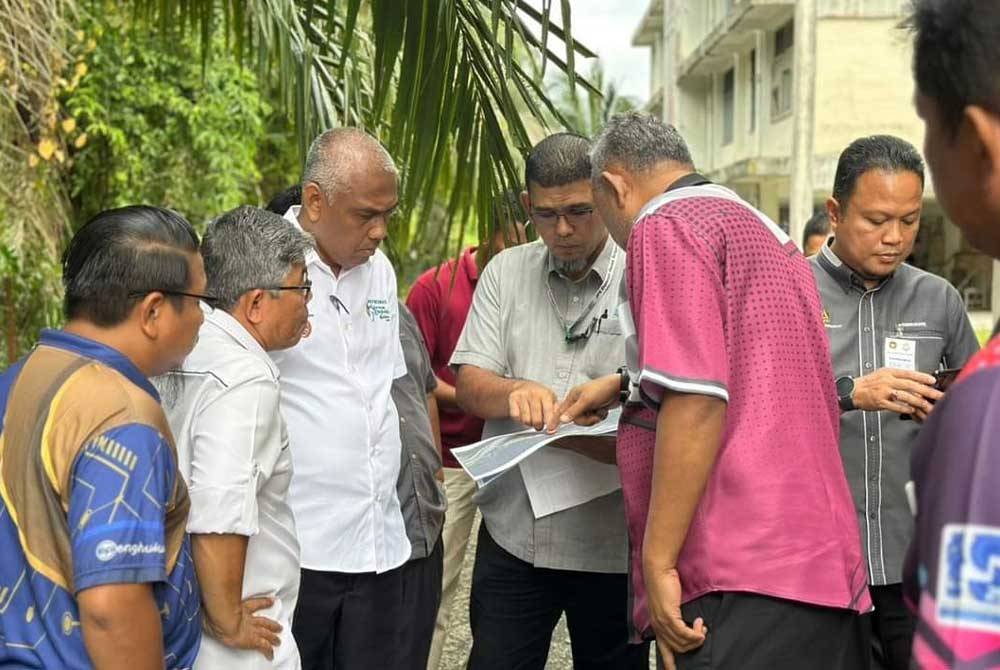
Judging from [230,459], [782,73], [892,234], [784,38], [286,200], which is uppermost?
[784,38]

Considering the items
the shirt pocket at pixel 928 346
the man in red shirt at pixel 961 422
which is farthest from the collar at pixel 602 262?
the man in red shirt at pixel 961 422

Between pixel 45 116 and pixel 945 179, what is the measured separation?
7023 millimetres

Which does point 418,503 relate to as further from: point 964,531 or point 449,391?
point 964,531

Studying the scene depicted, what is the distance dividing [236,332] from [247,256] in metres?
0.20

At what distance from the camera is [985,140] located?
978 millimetres

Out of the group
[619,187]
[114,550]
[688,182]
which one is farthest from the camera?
[619,187]

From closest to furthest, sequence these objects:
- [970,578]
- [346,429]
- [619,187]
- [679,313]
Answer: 1. [970,578]
2. [679,313]
3. [619,187]
4. [346,429]

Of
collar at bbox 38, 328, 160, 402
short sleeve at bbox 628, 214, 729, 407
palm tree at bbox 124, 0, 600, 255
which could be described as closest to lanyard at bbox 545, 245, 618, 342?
palm tree at bbox 124, 0, 600, 255

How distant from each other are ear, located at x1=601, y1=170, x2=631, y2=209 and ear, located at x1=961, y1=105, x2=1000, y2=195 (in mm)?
1380

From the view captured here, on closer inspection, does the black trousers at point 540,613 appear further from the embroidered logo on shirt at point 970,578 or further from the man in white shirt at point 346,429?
the embroidered logo on shirt at point 970,578

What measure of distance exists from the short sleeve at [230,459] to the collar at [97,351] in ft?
0.86

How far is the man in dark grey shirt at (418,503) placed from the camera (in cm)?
309

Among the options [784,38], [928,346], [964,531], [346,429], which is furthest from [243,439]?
[784,38]

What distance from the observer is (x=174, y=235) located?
1.98 metres
